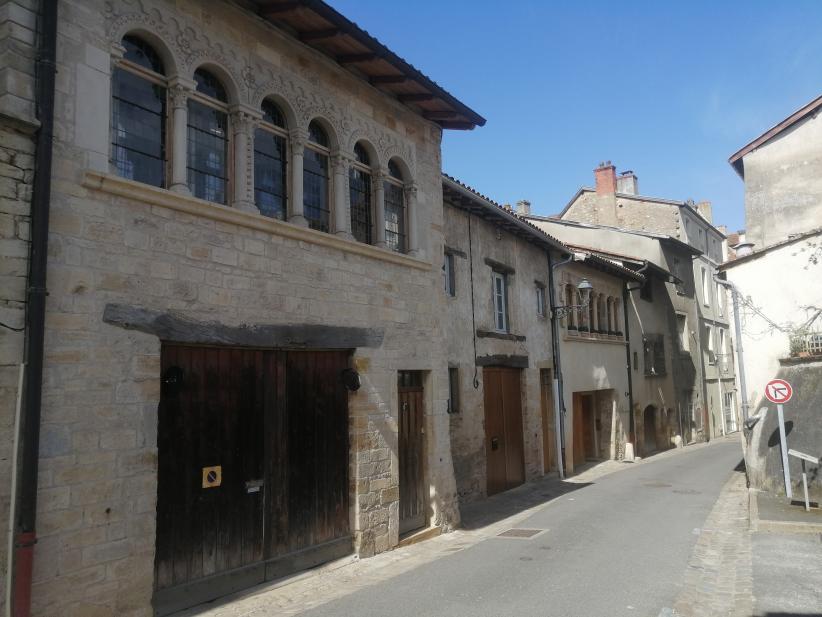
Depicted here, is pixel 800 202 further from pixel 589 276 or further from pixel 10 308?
pixel 10 308

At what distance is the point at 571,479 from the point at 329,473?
9.19 m

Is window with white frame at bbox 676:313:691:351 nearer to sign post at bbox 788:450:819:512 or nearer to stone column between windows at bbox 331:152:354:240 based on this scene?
sign post at bbox 788:450:819:512

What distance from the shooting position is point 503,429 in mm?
13219

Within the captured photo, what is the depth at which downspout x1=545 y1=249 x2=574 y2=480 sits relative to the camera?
15344 millimetres

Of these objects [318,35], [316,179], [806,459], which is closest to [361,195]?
[316,179]

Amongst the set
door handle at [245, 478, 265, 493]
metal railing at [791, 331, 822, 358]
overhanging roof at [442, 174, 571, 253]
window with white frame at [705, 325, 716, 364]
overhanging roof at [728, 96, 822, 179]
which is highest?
overhanging roof at [728, 96, 822, 179]

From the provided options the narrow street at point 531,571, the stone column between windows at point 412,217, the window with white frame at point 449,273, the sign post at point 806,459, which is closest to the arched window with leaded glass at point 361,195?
the stone column between windows at point 412,217

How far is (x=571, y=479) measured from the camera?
15031mm

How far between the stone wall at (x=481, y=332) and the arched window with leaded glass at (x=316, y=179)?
2787 mm

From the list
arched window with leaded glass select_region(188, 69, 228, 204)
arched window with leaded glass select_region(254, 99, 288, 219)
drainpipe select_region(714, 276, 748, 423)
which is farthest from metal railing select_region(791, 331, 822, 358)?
arched window with leaded glass select_region(188, 69, 228, 204)

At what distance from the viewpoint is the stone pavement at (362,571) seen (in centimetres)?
593

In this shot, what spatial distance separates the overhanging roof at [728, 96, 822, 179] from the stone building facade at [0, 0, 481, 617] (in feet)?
44.1

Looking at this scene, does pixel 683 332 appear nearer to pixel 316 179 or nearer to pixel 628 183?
pixel 628 183

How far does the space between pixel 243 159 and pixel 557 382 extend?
10852 millimetres
